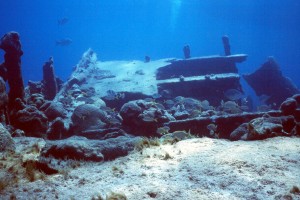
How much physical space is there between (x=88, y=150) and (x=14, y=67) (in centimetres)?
818

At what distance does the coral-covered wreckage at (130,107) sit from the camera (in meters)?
7.92

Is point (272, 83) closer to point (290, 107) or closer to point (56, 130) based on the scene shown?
point (290, 107)

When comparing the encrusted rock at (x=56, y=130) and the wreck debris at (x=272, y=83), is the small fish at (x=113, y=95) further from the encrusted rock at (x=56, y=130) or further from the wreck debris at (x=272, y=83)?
the wreck debris at (x=272, y=83)

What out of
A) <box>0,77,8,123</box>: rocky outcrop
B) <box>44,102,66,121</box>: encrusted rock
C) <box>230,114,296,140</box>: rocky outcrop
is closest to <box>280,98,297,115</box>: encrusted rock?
<box>230,114,296,140</box>: rocky outcrop

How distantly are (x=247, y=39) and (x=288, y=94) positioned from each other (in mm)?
118241

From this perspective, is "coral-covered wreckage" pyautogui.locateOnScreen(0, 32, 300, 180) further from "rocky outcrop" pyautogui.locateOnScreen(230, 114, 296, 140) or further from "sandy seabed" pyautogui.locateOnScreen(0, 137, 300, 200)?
"sandy seabed" pyautogui.locateOnScreen(0, 137, 300, 200)


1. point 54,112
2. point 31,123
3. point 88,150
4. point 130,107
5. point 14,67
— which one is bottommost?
point 88,150

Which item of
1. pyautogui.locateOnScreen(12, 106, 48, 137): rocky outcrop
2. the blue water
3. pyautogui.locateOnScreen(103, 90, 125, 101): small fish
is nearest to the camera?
pyautogui.locateOnScreen(12, 106, 48, 137): rocky outcrop

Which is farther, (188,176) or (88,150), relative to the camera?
(88,150)

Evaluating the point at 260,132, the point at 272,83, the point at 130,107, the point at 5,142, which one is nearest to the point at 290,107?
the point at 260,132

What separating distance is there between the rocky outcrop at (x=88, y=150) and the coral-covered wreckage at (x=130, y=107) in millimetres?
26

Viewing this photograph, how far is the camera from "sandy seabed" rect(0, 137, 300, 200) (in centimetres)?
468

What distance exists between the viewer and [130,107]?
11.5m

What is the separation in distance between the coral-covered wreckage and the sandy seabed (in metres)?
1.09
